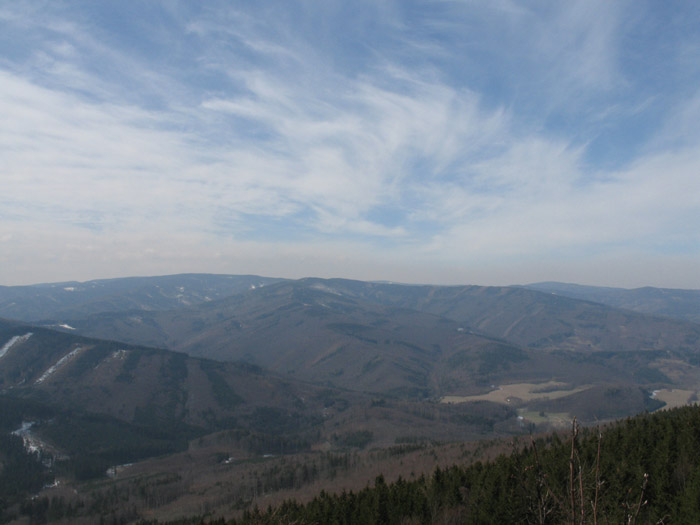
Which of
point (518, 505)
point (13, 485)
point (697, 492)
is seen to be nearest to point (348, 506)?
point (518, 505)

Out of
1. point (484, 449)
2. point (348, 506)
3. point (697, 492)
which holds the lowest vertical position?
point (484, 449)

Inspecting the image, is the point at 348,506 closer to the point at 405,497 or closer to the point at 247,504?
the point at 405,497

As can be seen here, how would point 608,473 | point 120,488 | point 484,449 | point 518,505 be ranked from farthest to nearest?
point 120,488 → point 484,449 → point 608,473 → point 518,505

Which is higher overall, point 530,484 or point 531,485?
point 531,485

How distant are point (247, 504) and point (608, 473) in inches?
5259

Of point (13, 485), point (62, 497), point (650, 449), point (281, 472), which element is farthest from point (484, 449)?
point (13, 485)

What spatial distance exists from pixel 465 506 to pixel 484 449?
377ft

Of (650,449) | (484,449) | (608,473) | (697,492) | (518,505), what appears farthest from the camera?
(484,449)

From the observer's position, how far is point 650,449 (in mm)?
76438

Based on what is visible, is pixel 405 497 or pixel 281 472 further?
pixel 281 472

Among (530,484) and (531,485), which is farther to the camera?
(530,484)

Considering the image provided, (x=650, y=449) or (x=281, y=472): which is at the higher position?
(x=650, y=449)

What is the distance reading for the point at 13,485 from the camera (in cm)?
19900

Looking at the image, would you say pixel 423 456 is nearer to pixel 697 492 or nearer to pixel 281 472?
pixel 281 472
